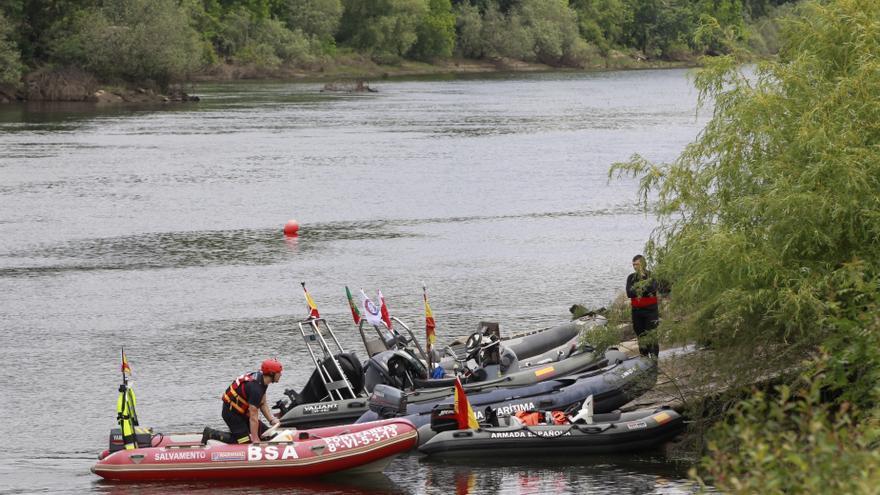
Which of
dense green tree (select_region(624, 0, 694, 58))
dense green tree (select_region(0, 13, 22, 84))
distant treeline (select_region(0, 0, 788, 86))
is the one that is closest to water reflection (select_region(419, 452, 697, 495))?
distant treeline (select_region(0, 0, 788, 86))

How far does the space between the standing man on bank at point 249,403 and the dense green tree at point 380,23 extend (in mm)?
123144

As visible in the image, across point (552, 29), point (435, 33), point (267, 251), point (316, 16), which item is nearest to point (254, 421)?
point (267, 251)

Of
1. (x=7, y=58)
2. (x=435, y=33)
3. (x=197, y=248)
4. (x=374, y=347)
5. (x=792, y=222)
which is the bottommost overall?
(x=197, y=248)

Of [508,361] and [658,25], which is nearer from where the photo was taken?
[508,361]

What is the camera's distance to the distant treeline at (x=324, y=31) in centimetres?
9619

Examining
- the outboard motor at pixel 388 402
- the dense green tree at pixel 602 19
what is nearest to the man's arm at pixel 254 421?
the outboard motor at pixel 388 402

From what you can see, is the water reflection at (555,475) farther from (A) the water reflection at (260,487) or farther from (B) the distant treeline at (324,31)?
(B) the distant treeline at (324,31)

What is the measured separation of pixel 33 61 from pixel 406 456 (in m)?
84.7

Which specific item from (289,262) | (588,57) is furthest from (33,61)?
(588,57)

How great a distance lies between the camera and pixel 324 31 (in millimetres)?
136375

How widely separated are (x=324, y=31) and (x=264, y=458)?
121 meters

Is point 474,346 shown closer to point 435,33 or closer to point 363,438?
point 363,438

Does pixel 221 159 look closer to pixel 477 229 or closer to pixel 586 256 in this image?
pixel 477 229

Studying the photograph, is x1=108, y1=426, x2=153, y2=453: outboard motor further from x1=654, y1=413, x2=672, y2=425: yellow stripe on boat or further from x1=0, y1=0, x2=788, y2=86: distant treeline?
x1=0, y1=0, x2=788, y2=86: distant treeline
